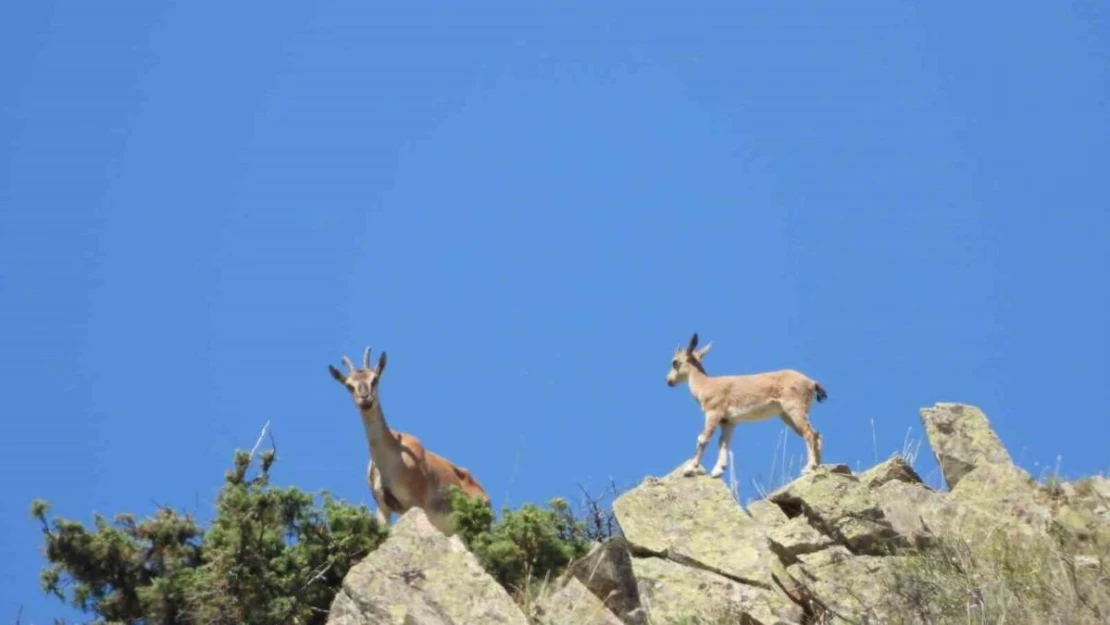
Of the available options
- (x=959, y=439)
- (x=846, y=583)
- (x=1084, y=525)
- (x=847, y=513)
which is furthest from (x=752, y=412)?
(x=846, y=583)

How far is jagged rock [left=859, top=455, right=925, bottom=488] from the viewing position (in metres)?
18.1

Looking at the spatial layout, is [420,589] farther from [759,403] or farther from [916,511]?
[759,403]

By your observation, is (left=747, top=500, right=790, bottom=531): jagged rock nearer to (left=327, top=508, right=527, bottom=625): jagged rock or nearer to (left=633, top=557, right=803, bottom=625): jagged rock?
(left=633, top=557, right=803, bottom=625): jagged rock

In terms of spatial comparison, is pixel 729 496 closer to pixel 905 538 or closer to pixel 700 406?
pixel 905 538

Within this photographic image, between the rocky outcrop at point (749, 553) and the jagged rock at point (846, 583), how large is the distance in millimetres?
11

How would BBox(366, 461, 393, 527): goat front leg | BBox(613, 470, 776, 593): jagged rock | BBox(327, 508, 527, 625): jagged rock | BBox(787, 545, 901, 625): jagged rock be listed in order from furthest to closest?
BBox(366, 461, 393, 527): goat front leg
BBox(613, 470, 776, 593): jagged rock
BBox(787, 545, 901, 625): jagged rock
BBox(327, 508, 527, 625): jagged rock

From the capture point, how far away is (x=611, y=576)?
16.3m

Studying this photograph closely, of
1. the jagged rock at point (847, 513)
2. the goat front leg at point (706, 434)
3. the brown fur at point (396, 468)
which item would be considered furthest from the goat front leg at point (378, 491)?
the jagged rock at point (847, 513)

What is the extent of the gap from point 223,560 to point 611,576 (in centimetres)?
369

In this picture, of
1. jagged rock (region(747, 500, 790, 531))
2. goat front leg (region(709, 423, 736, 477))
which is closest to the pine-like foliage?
jagged rock (region(747, 500, 790, 531))

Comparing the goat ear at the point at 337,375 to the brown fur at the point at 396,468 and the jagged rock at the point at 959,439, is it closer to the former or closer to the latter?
the brown fur at the point at 396,468

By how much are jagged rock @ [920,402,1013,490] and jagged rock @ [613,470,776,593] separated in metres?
2.39

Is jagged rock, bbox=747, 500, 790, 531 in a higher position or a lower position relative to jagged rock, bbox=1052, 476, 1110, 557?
higher

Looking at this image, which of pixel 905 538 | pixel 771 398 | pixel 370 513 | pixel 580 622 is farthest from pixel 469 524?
pixel 771 398
